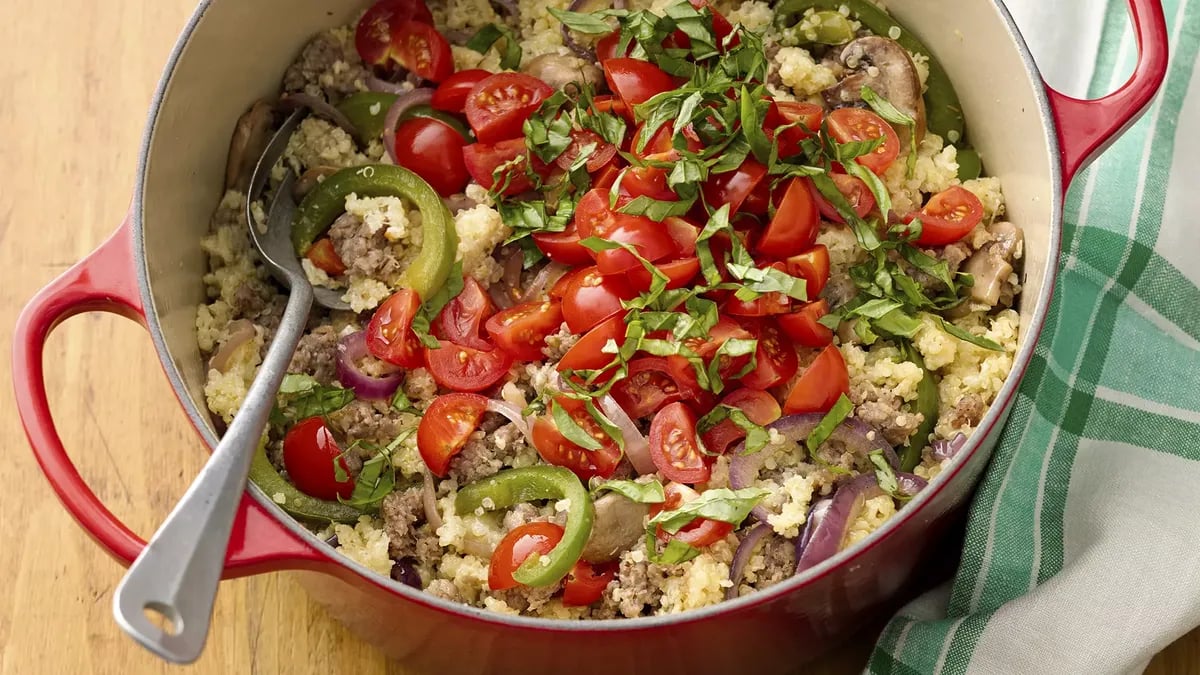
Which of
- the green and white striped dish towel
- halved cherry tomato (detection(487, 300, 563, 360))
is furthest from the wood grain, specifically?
halved cherry tomato (detection(487, 300, 563, 360))

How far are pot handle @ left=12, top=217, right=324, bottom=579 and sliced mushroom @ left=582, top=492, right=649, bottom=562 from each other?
525 millimetres

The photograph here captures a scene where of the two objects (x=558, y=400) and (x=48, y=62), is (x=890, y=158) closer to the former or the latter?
(x=558, y=400)

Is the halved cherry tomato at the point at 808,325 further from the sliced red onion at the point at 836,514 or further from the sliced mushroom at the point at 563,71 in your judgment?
the sliced mushroom at the point at 563,71

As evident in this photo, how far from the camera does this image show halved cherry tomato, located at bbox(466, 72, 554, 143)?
8.61ft

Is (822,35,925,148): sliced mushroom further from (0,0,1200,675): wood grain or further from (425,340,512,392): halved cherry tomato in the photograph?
(0,0,1200,675): wood grain

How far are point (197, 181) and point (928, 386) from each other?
1.45 metres

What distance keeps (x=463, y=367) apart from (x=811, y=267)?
67cm

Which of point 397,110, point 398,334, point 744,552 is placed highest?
point 397,110

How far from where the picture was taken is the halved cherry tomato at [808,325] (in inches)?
94.7

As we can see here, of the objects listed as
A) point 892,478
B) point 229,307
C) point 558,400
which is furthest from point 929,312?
point 229,307

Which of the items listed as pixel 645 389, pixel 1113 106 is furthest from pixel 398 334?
pixel 1113 106

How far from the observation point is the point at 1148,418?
264 cm

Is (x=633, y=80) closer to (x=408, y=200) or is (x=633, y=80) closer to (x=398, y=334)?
(x=408, y=200)

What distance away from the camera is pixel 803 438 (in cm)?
239
